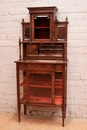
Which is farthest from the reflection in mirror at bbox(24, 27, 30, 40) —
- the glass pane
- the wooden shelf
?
the wooden shelf

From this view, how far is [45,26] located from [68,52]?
1.56 feet

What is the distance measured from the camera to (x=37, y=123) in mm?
2533

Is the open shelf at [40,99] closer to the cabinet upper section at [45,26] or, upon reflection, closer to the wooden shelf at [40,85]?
the wooden shelf at [40,85]

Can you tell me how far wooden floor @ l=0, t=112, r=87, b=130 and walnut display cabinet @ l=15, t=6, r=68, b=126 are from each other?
167 mm

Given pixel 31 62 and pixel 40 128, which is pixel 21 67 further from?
pixel 40 128

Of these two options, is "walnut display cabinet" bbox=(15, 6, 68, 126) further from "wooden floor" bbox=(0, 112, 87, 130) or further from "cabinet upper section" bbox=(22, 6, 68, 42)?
"wooden floor" bbox=(0, 112, 87, 130)

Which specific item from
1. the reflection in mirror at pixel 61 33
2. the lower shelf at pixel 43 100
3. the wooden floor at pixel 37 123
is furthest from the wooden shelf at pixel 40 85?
the reflection in mirror at pixel 61 33

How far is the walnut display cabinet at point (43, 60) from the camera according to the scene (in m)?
2.36

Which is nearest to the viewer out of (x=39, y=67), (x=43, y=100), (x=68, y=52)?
(x=39, y=67)

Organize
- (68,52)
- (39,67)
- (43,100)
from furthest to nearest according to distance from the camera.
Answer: (68,52)
(43,100)
(39,67)

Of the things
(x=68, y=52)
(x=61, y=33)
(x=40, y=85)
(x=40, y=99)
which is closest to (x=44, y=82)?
(x=40, y=85)

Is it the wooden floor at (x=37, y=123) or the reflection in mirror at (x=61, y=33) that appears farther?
the reflection in mirror at (x=61, y=33)

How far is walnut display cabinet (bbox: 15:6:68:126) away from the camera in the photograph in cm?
236

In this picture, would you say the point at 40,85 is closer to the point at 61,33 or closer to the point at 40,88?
the point at 40,88
